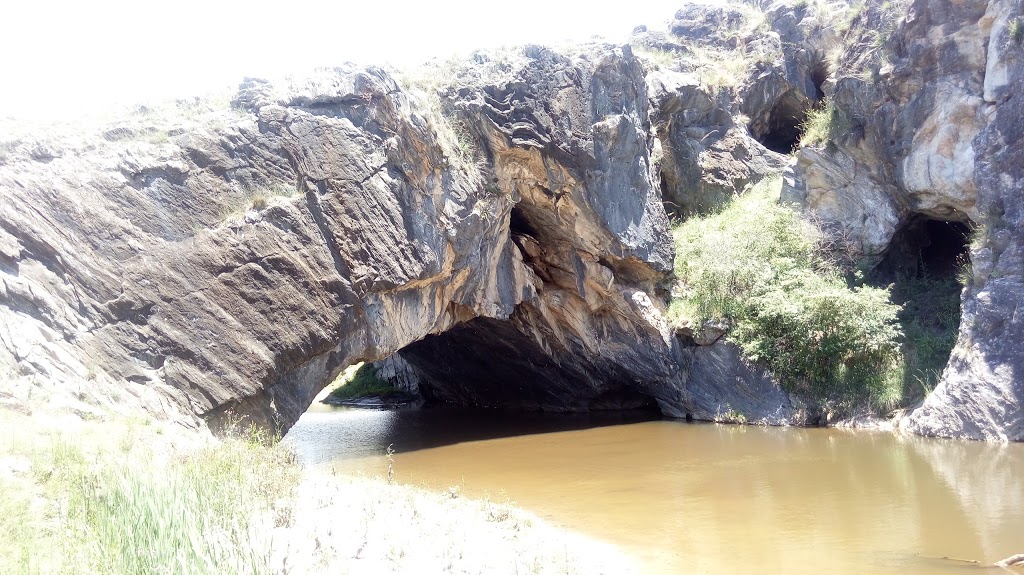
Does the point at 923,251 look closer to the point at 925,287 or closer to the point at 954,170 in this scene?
the point at 925,287

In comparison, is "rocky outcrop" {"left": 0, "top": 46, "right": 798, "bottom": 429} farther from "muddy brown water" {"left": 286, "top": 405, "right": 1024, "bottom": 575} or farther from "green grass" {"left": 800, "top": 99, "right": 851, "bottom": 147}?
"green grass" {"left": 800, "top": 99, "right": 851, "bottom": 147}

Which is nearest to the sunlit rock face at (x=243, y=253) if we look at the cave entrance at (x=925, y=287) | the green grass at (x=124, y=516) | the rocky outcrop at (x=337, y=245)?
the rocky outcrop at (x=337, y=245)

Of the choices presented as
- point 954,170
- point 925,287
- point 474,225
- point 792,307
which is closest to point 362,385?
point 474,225

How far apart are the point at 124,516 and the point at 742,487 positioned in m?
8.14

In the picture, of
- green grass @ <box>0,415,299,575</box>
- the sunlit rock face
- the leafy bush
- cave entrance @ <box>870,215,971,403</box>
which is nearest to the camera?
green grass @ <box>0,415,299,575</box>

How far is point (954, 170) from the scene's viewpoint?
51.9ft

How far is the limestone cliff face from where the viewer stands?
43.3 ft

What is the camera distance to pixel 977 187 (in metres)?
14.7

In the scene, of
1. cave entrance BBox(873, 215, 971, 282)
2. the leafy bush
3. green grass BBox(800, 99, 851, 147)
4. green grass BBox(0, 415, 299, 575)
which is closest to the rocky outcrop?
the leafy bush

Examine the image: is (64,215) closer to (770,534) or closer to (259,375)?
(259,375)

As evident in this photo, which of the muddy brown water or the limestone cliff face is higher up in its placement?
the limestone cliff face

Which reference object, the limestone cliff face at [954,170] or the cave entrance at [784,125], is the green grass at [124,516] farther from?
the cave entrance at [784,125]

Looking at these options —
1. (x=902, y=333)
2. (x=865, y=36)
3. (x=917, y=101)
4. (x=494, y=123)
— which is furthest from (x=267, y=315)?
(x=865, y=36)

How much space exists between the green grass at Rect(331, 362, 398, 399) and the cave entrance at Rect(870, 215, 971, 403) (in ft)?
63.1
